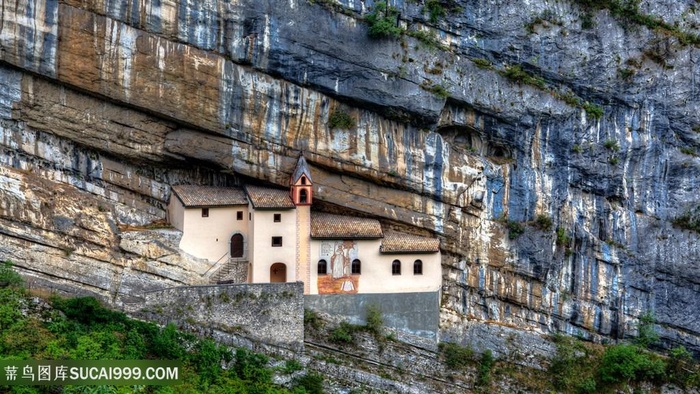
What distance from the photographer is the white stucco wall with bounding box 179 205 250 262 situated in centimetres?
5819

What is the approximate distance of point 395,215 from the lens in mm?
59719

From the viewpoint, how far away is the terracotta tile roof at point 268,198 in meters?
58.3

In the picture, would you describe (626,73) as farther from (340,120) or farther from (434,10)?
(340,120)

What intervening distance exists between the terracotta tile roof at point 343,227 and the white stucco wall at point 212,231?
9.93 ft

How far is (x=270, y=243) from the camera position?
58719mm

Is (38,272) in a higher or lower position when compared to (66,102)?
lower

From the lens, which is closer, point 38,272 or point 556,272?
point 38,272

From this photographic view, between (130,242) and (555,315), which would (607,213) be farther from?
(130,242)

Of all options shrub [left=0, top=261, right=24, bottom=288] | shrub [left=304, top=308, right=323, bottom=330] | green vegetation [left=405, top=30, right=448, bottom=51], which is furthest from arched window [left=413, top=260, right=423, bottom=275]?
shrub [left=0, top=261, right=24, bottom=288]

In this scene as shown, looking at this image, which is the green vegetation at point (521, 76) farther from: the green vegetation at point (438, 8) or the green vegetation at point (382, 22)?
the green vegetation at point (382, 22)

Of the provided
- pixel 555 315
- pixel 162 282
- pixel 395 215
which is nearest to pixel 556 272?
pixel 555 315

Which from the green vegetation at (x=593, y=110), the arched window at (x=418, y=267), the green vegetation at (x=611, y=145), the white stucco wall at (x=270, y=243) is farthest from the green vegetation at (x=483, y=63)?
the white stucco wall at (x=270, y=243)

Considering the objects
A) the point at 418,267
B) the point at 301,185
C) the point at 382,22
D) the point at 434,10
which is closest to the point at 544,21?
the point at 434,10

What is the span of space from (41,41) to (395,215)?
53.4 feet
